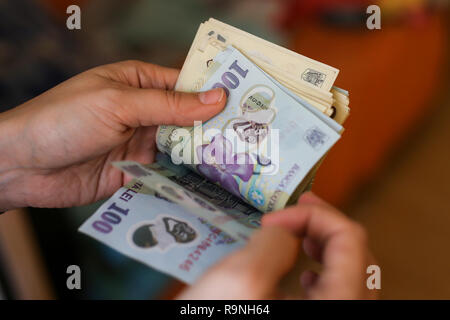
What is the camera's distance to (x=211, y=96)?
815 millimetres

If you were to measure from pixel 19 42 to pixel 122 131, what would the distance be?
3.07ft

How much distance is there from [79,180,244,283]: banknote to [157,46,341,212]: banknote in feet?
0.40

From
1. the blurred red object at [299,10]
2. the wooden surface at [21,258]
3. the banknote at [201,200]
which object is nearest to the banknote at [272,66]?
the banknote at [201,200]

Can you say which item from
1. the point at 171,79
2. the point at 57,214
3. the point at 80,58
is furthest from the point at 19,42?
the point at 171,79

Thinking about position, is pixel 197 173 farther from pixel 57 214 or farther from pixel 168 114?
pixel 57 214

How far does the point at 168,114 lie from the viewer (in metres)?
0.81

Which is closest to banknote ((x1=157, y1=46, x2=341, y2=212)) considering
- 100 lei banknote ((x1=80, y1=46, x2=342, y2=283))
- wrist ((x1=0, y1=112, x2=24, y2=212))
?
100 lei banknote ((x1=80, y1=46, x2=342, y2=283))

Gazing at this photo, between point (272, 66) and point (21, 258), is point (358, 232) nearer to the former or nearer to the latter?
point (272, 66)

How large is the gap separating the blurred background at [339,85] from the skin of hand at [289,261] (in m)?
0.79

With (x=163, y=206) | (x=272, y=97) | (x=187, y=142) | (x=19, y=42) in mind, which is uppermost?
(x=19, y=42)

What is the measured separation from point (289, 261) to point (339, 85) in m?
1.10

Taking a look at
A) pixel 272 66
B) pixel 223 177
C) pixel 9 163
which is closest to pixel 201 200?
pixel 223 177

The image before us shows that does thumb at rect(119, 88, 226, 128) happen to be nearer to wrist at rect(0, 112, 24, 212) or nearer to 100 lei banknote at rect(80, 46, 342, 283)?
100 lei banknote at rect(80, 46, 342, 283)

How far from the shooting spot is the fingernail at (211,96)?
0.81m
